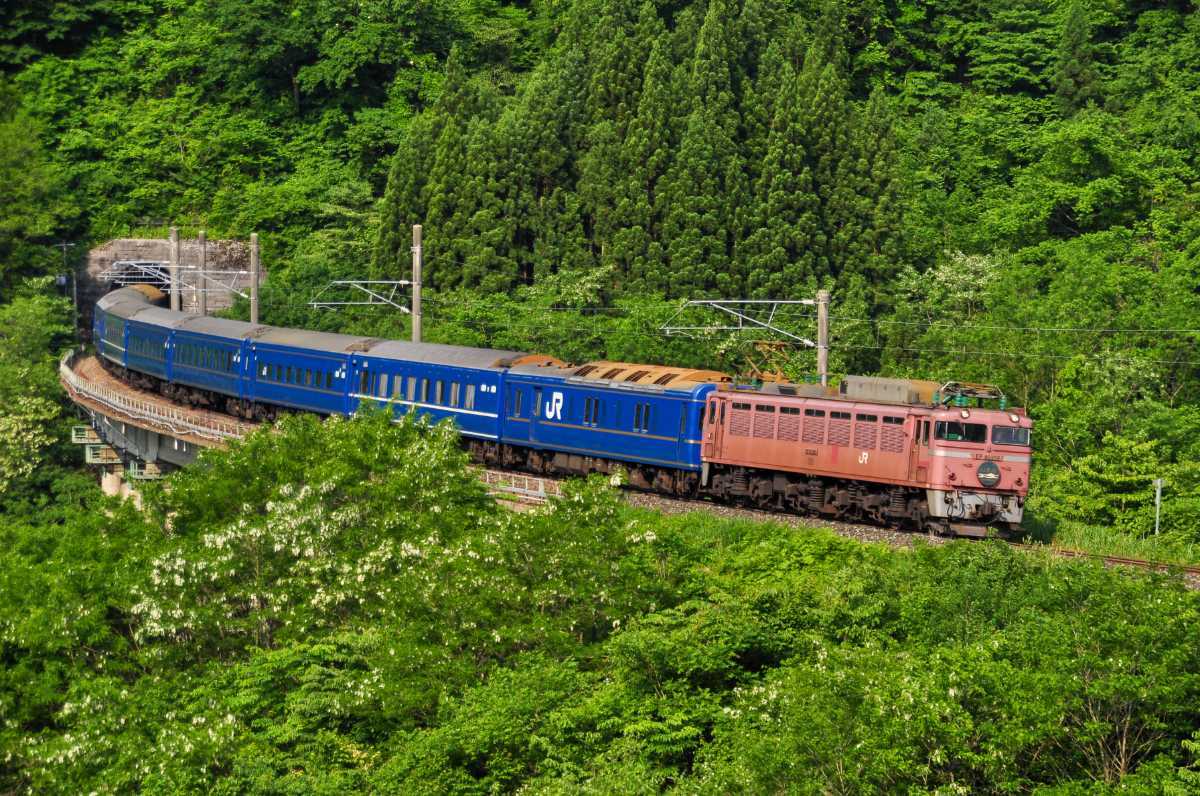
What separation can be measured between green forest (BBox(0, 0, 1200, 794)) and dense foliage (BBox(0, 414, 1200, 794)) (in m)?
0.09

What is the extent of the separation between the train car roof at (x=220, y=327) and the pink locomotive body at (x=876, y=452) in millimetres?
23842

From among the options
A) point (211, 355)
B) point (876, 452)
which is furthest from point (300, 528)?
point (211, 355)

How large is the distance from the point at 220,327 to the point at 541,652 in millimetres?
34850

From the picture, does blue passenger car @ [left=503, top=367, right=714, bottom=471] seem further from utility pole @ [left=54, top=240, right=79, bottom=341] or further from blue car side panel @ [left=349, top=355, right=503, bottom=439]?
utility pole @ [left=54, top=240, right=79, bottom=341]

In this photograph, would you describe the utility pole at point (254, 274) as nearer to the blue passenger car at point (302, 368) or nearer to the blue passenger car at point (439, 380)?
the blue passenger car at point (302, 368)

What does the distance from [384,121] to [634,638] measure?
60201mm

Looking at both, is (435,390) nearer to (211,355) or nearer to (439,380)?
(439,380)

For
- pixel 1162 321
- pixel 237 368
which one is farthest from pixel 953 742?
pixel 237 368

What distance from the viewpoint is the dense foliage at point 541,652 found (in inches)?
792

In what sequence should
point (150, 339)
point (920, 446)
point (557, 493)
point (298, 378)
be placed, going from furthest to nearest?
point (150, 339), point (298, 378), point (557, 493), point (920, 446)

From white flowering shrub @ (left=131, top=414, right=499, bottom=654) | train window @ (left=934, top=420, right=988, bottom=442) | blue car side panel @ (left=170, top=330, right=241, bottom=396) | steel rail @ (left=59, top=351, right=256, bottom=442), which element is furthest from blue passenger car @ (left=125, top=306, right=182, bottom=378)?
train window @ (left=934, top=420, right=988, bottom=442)

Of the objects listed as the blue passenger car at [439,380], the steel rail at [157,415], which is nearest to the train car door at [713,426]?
the blue passenger car at [439,380]

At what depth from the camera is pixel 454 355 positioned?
4694cm

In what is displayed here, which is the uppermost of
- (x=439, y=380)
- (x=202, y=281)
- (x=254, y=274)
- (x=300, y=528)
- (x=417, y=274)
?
(x=417, y=274)
